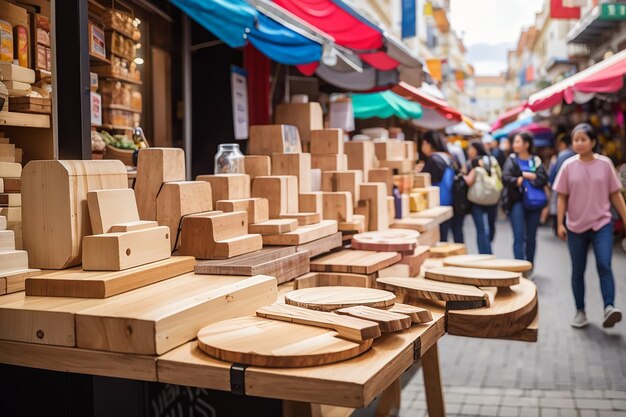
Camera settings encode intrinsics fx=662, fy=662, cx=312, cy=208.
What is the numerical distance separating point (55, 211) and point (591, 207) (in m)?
5.09

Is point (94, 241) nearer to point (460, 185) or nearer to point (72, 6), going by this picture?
point (72, 6)

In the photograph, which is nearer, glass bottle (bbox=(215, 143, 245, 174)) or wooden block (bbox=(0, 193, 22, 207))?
wooden block (bbox=(0, 193, 22, 207))

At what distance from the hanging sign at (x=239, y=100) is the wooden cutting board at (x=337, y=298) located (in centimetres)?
384

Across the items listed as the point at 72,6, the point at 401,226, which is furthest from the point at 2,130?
the point at 401,226

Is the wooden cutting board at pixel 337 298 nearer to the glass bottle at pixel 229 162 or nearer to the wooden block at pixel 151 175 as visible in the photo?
the wooden block at pixel 151 175

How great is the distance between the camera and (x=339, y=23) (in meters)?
5.49

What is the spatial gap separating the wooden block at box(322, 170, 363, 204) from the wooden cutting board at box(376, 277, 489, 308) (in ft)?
4.72

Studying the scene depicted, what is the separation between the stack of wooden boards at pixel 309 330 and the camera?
5.72 feet

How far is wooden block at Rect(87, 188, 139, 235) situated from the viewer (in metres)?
2.27

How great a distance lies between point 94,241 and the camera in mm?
2207

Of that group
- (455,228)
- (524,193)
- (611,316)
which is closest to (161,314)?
(611,316)

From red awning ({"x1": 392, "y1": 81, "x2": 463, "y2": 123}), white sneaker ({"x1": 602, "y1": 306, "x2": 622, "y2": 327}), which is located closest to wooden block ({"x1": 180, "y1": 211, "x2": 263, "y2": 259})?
white sneaker ({"x1": 602, "y1": 306, "x2": 622, "y2": 327})

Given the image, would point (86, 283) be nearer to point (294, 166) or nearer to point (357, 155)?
point (294, 166)

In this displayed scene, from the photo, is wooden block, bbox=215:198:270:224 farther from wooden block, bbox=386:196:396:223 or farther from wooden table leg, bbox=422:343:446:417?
wooden block, bbox=386:196:396:223
